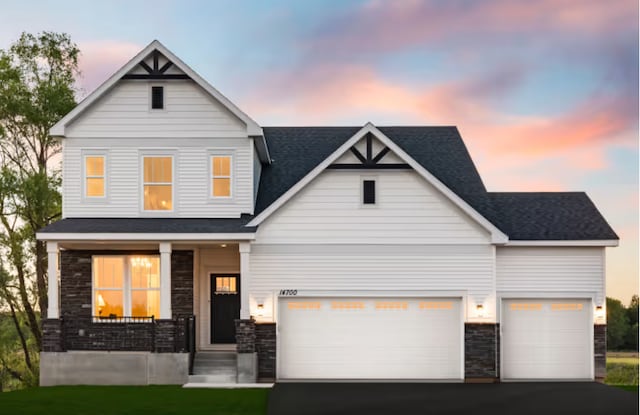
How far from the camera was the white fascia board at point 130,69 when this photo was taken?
19.6m

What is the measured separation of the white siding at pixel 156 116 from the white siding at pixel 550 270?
8809mm

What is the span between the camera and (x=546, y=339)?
64.7ft

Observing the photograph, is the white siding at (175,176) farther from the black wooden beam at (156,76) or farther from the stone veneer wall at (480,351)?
the stone veneer wall at (480,351)

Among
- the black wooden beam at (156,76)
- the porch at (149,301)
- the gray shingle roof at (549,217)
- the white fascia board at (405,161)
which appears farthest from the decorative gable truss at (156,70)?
the gray shingle roof at (549,217)

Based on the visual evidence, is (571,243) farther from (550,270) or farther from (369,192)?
(369,192)

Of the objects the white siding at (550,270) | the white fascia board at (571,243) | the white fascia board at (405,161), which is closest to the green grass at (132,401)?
the white fascia board at (405,161)

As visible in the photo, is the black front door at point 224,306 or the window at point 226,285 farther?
the window at point 226,285

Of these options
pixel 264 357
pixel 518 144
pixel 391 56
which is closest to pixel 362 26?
pixel 391 56

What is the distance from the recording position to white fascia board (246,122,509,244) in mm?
18891

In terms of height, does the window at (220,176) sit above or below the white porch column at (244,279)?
above

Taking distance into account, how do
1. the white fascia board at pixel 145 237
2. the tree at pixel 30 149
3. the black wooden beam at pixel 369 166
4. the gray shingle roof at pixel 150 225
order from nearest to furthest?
1. the white fascia board at pixel 145 237
2. the gray shingle roof at pixel 150 225
3. the black wooden beam at pixel 369 166
4. the tree at pixel 30 149

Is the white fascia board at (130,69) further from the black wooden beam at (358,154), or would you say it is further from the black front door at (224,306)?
the black front door at (224,306)

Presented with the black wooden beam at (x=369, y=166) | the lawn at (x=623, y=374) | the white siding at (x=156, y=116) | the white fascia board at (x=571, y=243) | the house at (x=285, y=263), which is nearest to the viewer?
the house at (x=285, y=263)

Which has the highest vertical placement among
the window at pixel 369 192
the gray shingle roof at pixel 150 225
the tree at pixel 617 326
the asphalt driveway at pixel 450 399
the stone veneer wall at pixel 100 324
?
the window at pixel 369 192
